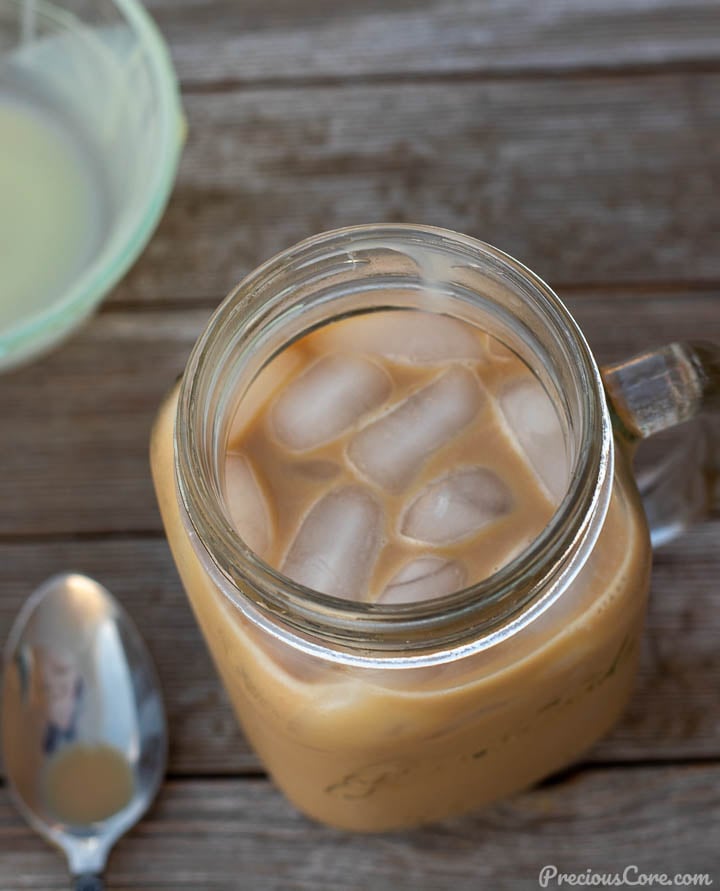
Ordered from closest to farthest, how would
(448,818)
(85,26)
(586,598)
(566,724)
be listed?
(586,598), (566,724), (448,818), (85,26)

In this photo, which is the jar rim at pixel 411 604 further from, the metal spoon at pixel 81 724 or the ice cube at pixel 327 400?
the metal spoon at pixel 81 724

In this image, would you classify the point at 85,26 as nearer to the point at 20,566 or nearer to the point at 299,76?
the point at 299,76

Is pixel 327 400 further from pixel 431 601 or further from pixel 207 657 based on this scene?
pixel 207 657

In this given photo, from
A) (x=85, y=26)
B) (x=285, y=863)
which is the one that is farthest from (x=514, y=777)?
(x=85, y=26)

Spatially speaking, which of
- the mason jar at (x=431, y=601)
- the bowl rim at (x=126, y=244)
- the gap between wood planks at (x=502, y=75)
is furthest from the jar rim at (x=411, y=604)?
Result: the gap between wood planks at (x=502, y=75)

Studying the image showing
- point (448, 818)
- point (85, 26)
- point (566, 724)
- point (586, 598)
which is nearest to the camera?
point (586, 598)

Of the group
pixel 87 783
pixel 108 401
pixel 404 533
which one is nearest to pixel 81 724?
pixel 87 783
